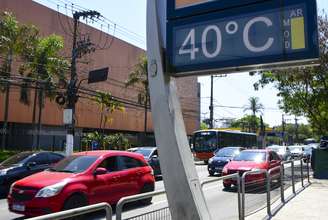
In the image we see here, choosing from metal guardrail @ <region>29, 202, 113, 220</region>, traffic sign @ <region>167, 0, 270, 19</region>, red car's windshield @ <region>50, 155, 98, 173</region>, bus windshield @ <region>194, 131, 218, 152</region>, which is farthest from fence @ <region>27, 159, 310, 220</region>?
bus windshield @ <region>194, 131, 218, 152</region>

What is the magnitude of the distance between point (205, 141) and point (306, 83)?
11316 millimetres

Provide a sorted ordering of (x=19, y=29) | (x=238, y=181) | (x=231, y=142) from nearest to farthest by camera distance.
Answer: (x=238, y=181) → (x=19, y=29) → (x=231, y=142)

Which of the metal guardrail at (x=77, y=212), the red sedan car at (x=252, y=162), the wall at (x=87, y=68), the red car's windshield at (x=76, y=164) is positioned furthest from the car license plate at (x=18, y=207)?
the wall at (x=87, y=68)

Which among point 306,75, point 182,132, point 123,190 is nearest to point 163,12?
point 182,132

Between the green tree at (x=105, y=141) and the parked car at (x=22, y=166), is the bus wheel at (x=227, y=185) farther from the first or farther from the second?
the green tree at (x=105, y=141)

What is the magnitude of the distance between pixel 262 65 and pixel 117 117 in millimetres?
50802

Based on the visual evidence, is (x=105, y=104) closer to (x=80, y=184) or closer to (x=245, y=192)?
(x=80, y=184)

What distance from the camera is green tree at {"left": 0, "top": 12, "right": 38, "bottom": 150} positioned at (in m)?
31.2

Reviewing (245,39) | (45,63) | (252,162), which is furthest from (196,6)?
(45,63)

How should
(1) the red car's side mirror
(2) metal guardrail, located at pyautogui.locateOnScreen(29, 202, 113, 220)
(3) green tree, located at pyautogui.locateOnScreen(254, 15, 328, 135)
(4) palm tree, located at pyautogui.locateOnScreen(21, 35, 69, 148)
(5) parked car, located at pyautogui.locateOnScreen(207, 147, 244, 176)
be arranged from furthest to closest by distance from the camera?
(4) palm tree, located at pyautogui.locateOnScreen(21, 35, 69, 148) < (3) green tree, located at pyautogui.locateOnScreen(254, 15, 328, 135) < (5) parked car, located at pyautogui.locateOnScreen(207, 147, 244, 176) < (1) the red car's side mirror < (2) metal guardrail, located at pyautogui.locateOnScreen(29, 202, 113, 220)

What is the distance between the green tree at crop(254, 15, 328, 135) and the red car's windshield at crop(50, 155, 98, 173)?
17.5 meters

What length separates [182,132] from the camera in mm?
4664

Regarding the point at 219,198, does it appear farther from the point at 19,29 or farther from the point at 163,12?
the point at 19,29

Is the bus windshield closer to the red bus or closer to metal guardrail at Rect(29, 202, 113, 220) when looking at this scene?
the red bus
